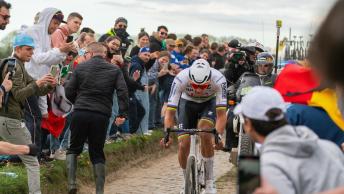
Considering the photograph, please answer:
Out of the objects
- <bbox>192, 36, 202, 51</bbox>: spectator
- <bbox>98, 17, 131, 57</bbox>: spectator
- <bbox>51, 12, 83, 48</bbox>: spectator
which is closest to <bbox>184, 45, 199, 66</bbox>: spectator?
<bbox>192, 36, 202, 51</bbox>: spectator

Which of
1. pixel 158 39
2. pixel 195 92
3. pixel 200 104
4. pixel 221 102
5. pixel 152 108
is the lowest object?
pixel 152 108

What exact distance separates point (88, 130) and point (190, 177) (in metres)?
1.48

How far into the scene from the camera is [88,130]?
29.4ft

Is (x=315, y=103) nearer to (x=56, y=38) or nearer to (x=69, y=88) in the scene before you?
(x=69, y=88)

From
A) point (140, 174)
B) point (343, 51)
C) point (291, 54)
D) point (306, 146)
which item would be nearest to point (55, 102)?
point (140, 174)

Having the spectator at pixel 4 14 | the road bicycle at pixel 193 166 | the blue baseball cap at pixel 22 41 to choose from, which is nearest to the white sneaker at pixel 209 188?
the road bicycle at pixel 193 166

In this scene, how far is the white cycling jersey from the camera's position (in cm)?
919

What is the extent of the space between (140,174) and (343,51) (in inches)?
407

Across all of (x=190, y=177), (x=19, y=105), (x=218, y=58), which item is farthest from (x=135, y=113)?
(x=218, y=58)

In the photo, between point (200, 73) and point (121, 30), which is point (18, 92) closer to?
point (200, 73)

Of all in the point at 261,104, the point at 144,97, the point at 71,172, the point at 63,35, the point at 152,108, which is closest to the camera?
the point at 261,104

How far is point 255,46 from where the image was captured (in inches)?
447

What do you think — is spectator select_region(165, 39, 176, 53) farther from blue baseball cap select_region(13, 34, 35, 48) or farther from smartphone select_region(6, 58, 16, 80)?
smartphone select_region(6, 58, 16, 80)

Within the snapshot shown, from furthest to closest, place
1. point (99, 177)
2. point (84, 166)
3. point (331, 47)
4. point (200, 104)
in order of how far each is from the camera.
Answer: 1. point (84, 166)
2. point (200, 104)
3. point (99, 177)
4. point (331, 47)
